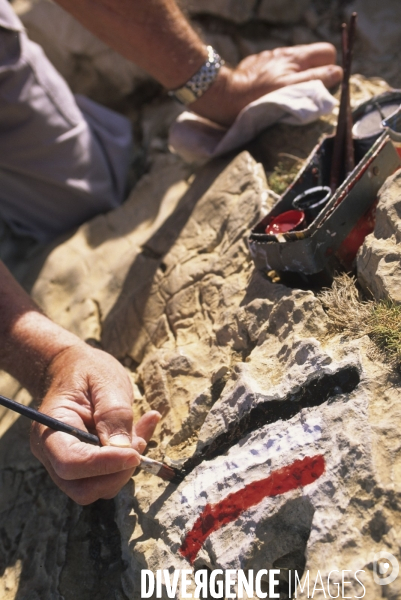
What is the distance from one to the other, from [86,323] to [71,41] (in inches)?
88.2

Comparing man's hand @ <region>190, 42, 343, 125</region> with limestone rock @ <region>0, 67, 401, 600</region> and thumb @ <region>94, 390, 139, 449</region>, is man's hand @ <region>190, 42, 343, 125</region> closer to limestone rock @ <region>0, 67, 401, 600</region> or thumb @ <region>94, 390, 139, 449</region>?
limestone rock @ <region>0, 67, 401, 600</region>

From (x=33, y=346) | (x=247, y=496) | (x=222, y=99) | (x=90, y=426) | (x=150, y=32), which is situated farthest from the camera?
(x=222, y=99)

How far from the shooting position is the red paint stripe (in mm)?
1592

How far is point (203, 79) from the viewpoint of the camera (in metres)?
2.75

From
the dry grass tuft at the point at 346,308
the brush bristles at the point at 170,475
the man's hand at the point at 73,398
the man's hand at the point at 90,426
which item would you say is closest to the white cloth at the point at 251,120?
the dry grass tuft at the point at 346,308

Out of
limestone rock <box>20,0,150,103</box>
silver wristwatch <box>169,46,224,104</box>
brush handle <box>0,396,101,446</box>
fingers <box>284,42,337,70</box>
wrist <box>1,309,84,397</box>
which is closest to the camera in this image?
brush handle <box>0,396,101,446</box>

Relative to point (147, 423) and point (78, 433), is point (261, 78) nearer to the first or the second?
point (147, 423)

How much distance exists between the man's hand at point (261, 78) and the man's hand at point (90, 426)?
145 centimetres

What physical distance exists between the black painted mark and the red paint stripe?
0.17 meters

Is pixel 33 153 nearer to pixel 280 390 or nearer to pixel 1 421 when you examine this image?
pixel 1 421

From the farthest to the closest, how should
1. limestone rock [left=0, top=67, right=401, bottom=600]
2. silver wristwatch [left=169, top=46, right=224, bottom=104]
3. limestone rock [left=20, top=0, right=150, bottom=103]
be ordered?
limestone rock [left=20, top=0, right=150, bottom=103], silver wristwatch [left=169, top=46, right=224, bottom=104], limestone rock [left=0, top=67, right=401, bottom=600]

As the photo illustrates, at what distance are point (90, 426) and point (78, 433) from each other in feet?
0.58

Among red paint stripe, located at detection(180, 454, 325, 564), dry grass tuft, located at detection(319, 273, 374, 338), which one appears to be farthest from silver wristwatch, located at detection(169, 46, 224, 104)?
red paint stripe, located at detection(180, 454, 325, 564)

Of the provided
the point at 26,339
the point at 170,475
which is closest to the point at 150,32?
the point at 26,339
